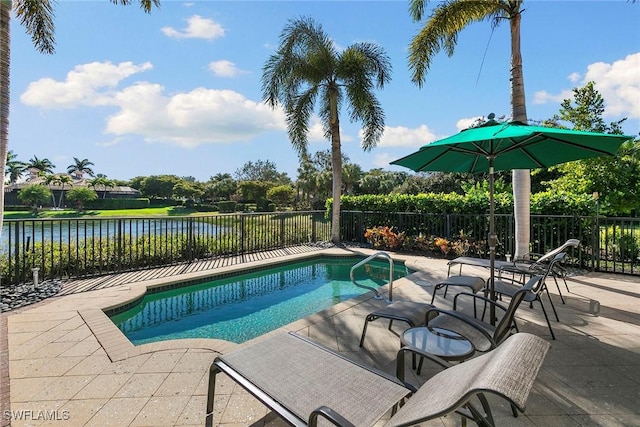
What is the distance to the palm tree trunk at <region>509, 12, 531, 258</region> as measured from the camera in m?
5.91

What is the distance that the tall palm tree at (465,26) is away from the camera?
594 centimetres

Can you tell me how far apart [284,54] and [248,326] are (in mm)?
8573

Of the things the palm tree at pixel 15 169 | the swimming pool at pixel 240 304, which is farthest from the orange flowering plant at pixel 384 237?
the palm tree at pixel 15 169

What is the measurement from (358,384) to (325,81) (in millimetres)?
9968

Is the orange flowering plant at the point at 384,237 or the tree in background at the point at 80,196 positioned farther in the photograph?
the tree in background at the point at 80,196

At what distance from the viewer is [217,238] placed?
7688mm

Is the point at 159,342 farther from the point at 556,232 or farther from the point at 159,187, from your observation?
the point at 159,187

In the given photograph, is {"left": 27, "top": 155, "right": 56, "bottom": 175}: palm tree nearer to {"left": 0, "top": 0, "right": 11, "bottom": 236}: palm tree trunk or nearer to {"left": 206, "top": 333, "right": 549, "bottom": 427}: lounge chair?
{"left": 0, "top": 0, "right": 11, "bottom": 236}: palm tree trunk

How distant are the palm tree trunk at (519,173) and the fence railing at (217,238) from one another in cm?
105

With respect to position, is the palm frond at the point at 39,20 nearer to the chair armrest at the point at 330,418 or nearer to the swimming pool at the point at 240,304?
the swimming pool at the point at 240,304

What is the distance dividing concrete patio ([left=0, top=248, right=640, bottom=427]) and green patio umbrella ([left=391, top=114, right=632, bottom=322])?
958 millimetres

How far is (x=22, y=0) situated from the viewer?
15.9 ft

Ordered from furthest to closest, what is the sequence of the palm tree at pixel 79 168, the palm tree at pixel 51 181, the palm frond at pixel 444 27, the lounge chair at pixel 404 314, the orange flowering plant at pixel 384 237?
the palm tree at pixel 79 168
the palm tree at pixel 51 181
the orange flowering plant at pixel 384 237
the palm frond at pixel 444 27
the lounge chair at pixel 404 314

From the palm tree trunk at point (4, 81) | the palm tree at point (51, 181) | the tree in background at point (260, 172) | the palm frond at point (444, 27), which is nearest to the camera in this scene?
the palm tree trunk at point (4, 81)
